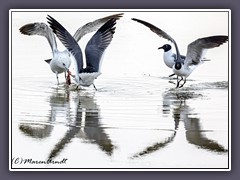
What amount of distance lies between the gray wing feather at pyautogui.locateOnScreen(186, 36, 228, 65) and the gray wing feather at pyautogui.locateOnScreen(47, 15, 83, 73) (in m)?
0.74

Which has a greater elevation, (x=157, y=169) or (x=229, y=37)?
(x=229, y=37)

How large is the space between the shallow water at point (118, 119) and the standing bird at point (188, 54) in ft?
0.22

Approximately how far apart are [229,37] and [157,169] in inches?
39.6

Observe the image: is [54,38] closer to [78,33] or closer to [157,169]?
[78,33]

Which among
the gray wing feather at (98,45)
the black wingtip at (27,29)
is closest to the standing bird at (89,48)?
the gray wing feather at (98,45)

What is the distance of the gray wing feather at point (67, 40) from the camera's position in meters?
4.20

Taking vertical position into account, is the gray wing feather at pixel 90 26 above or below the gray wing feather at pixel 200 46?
above

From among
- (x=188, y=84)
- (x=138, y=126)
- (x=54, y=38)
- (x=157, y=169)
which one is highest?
(x=54, y=38)

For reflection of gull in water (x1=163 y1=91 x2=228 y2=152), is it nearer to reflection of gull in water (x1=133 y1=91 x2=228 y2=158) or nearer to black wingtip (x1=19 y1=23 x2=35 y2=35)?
reflection of gull in water (x1=133 y1=91 x2=228 y2=158)

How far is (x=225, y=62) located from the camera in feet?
13.8

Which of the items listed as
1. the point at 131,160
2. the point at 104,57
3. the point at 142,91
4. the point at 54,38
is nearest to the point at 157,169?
the point at 131,160

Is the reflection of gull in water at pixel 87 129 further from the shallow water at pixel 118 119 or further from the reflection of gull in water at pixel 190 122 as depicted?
the reflection of gull in water at pixel 190 122

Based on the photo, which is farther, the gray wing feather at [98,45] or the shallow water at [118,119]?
the gray wing feather at [98,45]

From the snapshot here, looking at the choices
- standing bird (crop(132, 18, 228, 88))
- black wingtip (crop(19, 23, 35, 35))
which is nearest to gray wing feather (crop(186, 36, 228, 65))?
standing bird (crop(132, 18, 228, 88))
